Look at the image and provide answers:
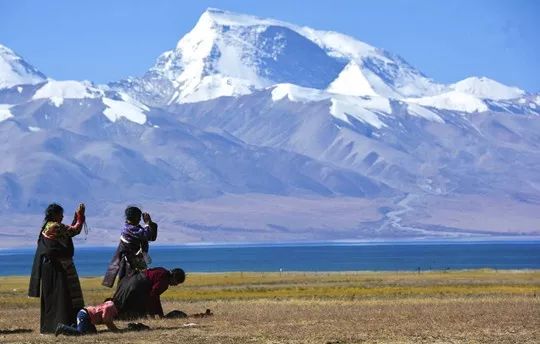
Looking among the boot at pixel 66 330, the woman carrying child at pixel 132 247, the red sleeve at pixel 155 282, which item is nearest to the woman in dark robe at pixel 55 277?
the boot at pixel 66 330

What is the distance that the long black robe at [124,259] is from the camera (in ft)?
96.0

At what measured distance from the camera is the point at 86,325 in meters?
26.6

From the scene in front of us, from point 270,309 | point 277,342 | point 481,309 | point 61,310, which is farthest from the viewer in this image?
point 270,309

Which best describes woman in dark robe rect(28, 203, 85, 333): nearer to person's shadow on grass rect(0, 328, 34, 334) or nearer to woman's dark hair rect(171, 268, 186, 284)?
person's shadow on grass rect(0, 328, 34, 334)

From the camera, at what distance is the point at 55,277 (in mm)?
27031

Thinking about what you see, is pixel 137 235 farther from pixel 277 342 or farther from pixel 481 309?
pixel 481 309

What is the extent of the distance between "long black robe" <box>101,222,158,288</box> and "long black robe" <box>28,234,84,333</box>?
7.10 feet

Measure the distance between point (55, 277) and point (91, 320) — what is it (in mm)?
1044

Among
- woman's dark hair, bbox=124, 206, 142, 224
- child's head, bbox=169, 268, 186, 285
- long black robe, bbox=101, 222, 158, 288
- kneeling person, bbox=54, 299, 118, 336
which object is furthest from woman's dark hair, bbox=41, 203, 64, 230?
child's head, bbox=169, 268, 186, 285

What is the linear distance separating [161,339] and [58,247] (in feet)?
9.36

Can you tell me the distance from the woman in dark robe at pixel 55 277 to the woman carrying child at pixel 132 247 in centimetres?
191

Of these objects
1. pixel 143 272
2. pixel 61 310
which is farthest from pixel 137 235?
pixel 61 310

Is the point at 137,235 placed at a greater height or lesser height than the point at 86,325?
greater

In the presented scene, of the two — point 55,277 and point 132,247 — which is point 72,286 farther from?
point 132,247
